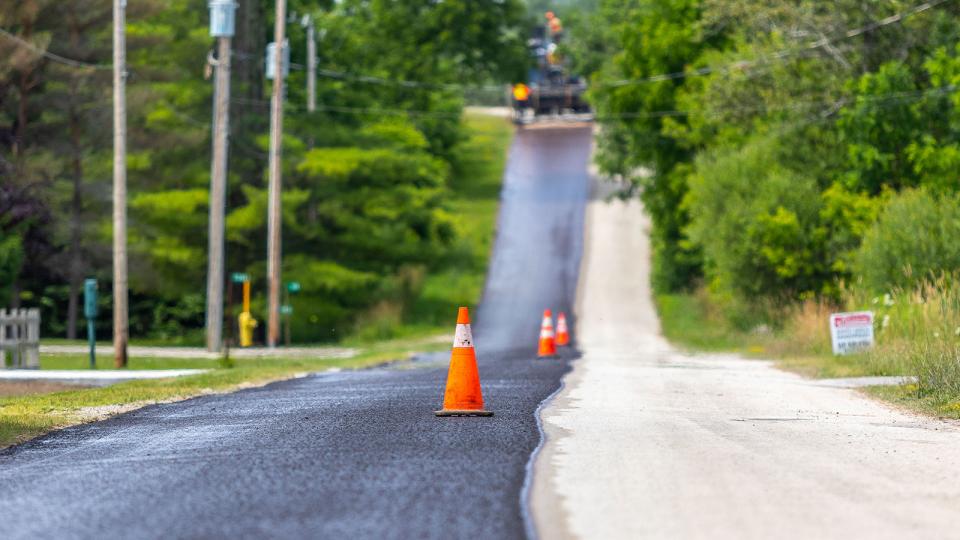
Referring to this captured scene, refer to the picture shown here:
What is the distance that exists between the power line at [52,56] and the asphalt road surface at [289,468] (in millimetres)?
27716

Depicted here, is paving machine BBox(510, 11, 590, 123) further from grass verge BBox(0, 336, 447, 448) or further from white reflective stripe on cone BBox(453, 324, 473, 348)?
→ white reflective stripe on cone BBox(453, 324, 473, 348)

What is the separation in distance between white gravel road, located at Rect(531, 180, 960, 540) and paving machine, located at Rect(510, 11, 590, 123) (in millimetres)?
76933

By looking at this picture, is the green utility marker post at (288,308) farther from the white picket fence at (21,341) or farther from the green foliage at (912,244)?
the green foliage at (912,244)

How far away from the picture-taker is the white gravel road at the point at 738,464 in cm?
969

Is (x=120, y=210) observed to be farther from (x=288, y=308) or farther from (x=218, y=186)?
(x=288, y=308)

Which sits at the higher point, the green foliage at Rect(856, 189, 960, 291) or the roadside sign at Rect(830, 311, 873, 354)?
the green foliage at Rect(856, 189, 960, 291)

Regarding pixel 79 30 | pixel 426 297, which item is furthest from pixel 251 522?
pixel 426 297

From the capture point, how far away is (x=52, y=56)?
1987 inches

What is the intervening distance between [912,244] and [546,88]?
65.6 metres

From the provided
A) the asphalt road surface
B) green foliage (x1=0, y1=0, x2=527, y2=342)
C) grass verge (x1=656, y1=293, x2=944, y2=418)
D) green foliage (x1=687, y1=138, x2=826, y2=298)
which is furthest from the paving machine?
the asphalt road surface

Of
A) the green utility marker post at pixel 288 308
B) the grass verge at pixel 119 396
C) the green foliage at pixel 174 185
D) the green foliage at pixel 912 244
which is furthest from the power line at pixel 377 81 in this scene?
the grass verge at pixel 119 396

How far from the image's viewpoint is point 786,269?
4500 cm

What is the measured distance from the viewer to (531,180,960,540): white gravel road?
9.69 m

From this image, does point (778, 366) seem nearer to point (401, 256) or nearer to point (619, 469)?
point (619, 469)
